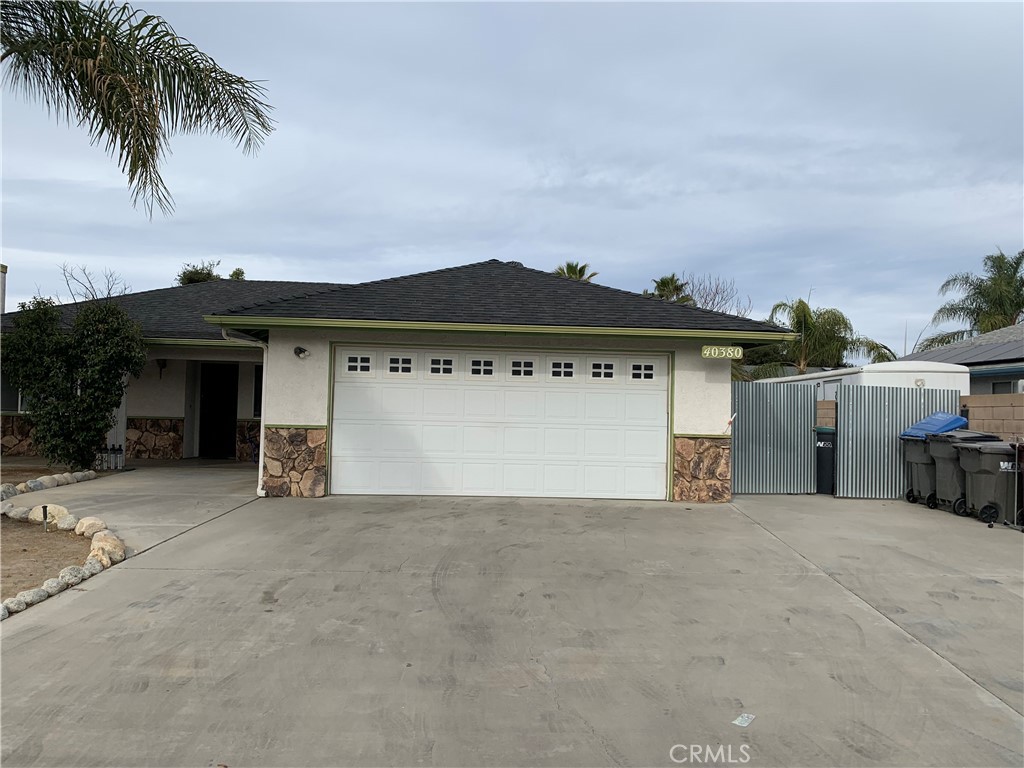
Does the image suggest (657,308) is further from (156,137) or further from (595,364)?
(156,137)

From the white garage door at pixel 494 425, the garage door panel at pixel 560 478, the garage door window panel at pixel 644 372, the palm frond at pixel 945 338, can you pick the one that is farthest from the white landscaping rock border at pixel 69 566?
the palm frond at pixel 945 338

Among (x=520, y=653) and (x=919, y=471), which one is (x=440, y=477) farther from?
(x=919, y=471)

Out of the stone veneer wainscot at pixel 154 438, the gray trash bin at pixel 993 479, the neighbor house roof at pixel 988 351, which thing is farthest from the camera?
the neighbor house roof at pixel 988 351

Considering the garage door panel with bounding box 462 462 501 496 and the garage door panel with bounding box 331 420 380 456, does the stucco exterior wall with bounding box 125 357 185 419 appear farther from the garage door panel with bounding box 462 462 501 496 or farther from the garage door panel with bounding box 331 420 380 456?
the garage door panel with bounding box 462 462 501 496

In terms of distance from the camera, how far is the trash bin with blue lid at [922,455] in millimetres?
10805

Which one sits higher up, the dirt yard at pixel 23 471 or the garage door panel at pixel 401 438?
the garage door panel at pixel 401 438

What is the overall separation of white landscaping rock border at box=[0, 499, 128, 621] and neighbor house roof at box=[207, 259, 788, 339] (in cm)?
337

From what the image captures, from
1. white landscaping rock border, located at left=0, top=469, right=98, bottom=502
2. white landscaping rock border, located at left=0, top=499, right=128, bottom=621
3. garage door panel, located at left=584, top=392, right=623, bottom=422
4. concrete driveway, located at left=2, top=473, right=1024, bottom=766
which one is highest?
garage door panel, located at left=584, top=392, right=623, bottom=422

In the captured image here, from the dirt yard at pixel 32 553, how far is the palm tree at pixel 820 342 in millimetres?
23579

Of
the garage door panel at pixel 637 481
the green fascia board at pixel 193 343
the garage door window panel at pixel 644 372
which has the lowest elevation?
the garage door panel at pixel 637 481

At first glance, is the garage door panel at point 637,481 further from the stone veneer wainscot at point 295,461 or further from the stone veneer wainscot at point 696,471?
the stone veneer wainscot at point 295,461

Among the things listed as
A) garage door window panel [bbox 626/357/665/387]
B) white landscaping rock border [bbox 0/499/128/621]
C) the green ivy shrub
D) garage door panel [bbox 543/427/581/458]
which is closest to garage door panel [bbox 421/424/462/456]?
garage door panel [bbox 543/427/581/458]

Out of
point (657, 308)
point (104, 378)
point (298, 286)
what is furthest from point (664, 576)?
point (298, 286)

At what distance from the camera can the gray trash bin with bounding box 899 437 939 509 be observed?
1080 cm
